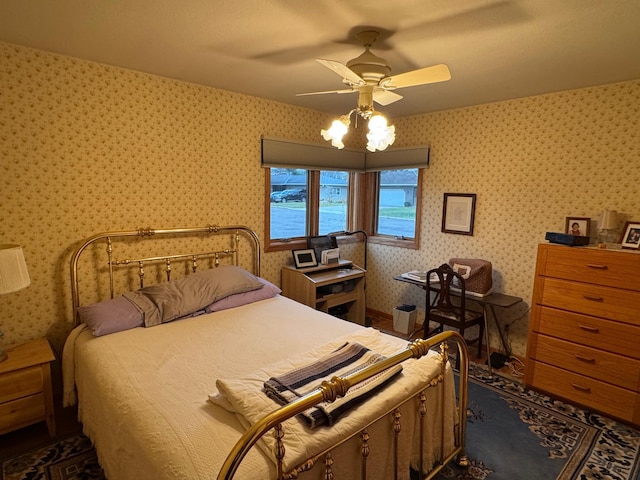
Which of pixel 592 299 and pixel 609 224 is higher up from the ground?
pixel 609 224

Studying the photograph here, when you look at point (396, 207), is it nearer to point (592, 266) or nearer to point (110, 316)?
point (592, 266)

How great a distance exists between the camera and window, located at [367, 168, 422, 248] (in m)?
4.34

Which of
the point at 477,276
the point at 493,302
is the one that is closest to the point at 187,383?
the point at 493,302

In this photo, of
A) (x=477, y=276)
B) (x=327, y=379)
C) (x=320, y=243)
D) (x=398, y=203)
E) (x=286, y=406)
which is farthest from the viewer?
(x=398, y=203)

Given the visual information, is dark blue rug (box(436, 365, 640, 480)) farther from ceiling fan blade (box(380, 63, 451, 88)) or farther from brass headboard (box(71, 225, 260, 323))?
brass headboard (box(71, 225, 260, 323))

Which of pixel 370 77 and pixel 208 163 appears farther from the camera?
pixel 208 163

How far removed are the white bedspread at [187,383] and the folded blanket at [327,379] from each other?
51mm

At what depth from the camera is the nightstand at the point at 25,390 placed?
214 centimetres

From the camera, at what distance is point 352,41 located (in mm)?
2125

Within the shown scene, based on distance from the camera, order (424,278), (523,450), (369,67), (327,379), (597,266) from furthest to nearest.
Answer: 1. (424,278)
2. (597,266)
3. (523,450)
4. (369,67)
5. (327,379)

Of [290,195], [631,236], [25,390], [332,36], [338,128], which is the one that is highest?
[332,36]

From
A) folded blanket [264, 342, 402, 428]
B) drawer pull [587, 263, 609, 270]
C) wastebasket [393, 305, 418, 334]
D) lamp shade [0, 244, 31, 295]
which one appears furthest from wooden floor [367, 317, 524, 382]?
lamp shade [0, 244, 31, 295]

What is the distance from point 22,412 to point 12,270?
88cm

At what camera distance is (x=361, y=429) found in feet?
4.82
